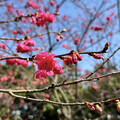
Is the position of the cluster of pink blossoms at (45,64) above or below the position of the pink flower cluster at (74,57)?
above

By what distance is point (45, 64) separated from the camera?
129 cm

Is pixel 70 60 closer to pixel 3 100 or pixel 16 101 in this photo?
pixel 3 100

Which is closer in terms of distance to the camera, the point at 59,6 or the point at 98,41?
the point at 59,6

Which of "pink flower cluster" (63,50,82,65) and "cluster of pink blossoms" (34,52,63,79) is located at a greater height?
"cluster of pink blossoms" (34,52,63,79)

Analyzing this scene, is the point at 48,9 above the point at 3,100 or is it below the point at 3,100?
above

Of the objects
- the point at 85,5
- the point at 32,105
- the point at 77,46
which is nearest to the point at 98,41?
the point at 77,46

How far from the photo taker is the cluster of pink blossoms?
4.01 ft

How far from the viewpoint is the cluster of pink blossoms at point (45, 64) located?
4.01 ft

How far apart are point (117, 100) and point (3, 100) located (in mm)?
5639

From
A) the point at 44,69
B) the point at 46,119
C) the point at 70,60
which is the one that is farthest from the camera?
the point at 46,119

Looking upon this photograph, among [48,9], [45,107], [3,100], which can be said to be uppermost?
[48,9]

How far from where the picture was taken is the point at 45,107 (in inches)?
270

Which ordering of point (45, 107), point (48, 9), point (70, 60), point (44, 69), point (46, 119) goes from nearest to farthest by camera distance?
point (70, 60) → point (44, 69) → point (48, 9) → point (45, 107) → point (46, 119)

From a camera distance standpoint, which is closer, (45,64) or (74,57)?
(74,57)
